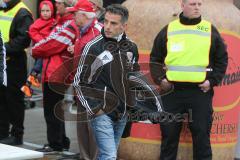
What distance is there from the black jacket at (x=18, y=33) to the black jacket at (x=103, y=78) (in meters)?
2.84

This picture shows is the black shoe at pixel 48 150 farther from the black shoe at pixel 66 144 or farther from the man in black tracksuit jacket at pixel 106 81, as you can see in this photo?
the man in black tracksuit jacket at pixel 106 81

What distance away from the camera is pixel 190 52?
22.8 feet

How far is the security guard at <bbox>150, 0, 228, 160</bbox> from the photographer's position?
22.8 ft

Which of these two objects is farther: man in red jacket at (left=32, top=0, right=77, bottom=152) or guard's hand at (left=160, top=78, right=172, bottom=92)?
man in red jacket at (left=32, top=0, right=77, bottom=152)

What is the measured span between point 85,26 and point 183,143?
1.71m

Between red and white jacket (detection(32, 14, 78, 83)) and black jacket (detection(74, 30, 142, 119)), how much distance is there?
6.63 feet

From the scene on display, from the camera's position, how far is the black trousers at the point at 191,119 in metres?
7.07

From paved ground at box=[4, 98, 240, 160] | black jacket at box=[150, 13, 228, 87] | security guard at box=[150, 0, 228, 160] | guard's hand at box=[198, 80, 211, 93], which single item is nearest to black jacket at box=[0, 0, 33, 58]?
paved ground at box=[4, 98, 240, 160]

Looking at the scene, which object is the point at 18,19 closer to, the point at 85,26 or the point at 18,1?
the point at 18,1

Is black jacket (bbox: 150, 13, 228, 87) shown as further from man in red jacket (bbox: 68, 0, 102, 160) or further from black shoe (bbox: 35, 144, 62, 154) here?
black shoe (bbox: 35, 144, 62, 154)

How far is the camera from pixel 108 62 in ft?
19.5

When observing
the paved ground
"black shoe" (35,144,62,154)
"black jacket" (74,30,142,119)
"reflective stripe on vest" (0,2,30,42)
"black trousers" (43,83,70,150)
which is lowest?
the paved ground

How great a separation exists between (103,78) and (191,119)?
1.57m

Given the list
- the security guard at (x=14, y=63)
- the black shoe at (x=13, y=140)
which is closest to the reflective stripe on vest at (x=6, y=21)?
the security guard at (x=14, y=63)
